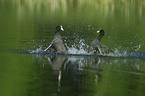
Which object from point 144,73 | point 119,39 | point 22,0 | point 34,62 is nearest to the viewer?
point 144,73

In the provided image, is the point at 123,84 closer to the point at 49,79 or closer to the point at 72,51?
the point at 49,79

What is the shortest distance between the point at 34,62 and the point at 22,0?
77173mm

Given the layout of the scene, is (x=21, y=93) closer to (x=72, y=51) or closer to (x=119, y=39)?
(x=72, y=51)

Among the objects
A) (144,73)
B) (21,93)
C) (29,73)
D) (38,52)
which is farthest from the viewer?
(38,52)

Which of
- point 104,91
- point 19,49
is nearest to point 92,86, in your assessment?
point 104,91

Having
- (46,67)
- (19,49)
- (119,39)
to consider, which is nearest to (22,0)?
(119,39)

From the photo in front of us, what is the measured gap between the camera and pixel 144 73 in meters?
15.9

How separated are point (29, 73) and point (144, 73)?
4301 millimetres

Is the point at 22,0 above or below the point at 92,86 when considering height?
above

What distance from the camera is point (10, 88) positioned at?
1227 centimetres

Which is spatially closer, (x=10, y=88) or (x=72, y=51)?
(x=10, y=88)

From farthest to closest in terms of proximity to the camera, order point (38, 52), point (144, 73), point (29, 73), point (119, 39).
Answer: point (119, 39)
point (38, 52)
point (144, 73)
point (29, 73)

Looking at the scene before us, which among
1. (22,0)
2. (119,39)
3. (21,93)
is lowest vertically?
(21,93)

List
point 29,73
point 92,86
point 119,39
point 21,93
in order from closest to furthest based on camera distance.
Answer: point 21,93 < point 92,86 < point 29,73 < point 119,39
